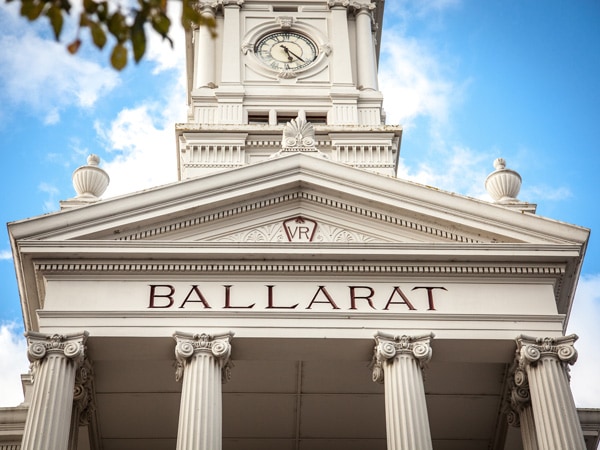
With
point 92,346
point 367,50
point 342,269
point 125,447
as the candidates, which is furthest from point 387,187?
point 367,50

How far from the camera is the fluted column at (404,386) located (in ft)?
63.2

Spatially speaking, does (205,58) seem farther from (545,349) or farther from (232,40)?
(545,349)

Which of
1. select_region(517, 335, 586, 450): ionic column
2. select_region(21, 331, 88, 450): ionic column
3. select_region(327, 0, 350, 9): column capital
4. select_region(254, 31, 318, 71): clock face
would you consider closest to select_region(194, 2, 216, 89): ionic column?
select_region(254, 31, 318, 71): clock face

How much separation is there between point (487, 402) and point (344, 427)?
3254 millimetres

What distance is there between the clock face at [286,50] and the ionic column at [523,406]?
17.3 m

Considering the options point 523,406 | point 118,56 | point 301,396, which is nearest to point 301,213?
point 301,396

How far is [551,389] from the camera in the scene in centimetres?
2000

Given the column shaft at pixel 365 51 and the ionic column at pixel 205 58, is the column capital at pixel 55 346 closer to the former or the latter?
the ionic column at pixel 205 58

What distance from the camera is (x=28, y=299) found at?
22.2 meters

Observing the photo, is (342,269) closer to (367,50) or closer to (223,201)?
(223,201)

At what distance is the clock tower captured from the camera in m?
33.0

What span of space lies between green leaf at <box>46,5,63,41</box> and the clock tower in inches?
926

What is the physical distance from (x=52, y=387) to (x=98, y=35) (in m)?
12.4

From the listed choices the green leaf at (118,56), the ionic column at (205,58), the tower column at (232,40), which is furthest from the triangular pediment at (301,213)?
the ionic column at (205,58)
